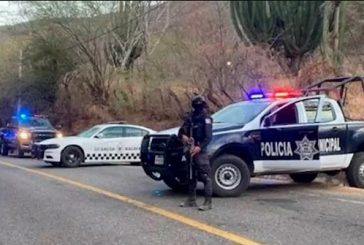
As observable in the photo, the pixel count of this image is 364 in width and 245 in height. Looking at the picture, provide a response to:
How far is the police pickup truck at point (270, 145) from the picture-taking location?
1095cm

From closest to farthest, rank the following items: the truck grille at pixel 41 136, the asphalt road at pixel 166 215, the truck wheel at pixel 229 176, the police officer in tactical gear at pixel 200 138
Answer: the asphalt road at pixel 166 215, the police officer in tactical gear at pixel 200 138, the truck wheel at pixel 229 176, the truck grille at pixel 41 136

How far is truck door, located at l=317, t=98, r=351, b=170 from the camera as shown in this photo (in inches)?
459

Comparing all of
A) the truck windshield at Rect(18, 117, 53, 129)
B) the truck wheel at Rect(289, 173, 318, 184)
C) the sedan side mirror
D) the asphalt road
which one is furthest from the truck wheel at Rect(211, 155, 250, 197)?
the truck windshield at Rect(18, 117, 53, 129)

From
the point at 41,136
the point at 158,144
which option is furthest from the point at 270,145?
the point at 41,136

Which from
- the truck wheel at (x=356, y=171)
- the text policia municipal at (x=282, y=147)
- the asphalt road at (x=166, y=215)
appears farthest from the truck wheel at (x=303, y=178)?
the text policia municipal at (x=282, y=147)

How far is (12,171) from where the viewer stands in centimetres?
1738

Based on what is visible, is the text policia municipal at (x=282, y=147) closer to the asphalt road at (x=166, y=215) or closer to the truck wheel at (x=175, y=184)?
the asphalt road at (x=166, y=215)

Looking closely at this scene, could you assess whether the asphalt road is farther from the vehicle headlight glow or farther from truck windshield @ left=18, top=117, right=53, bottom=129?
truck windshield @ left=18, top=117, right=53, bottom=129

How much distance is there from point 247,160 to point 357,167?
235 cm

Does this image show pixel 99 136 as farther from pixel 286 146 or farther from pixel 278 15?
pixel 278 15

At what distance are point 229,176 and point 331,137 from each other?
84.0 inches

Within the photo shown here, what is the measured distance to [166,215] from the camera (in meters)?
9.03

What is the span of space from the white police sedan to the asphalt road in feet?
18.4

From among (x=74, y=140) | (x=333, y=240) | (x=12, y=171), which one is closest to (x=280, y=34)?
(x=333, y=240)
